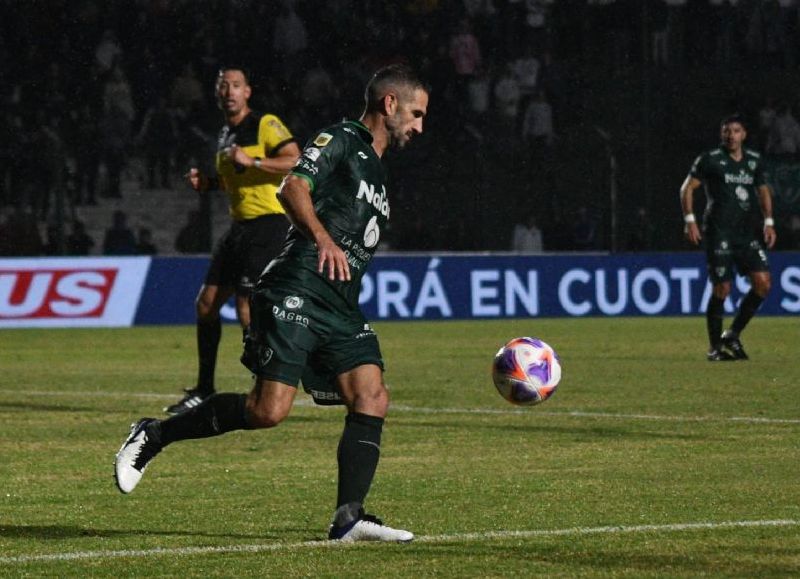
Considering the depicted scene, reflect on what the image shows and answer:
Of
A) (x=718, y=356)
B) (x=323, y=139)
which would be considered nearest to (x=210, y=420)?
(x=323, y=139)

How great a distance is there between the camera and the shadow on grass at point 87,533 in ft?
21.8

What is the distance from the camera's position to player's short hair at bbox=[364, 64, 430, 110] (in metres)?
6.92

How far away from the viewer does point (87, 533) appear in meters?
6.76

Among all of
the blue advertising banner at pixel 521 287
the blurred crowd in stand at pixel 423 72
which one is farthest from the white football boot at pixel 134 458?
the blue advertising banner at pixel 521 287

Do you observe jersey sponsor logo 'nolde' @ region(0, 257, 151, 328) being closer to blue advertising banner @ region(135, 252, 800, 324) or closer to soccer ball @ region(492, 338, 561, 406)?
blue advertising banner @ region(135, 252, 800, 324)

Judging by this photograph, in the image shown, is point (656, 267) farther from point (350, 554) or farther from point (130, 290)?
point (350, 554)

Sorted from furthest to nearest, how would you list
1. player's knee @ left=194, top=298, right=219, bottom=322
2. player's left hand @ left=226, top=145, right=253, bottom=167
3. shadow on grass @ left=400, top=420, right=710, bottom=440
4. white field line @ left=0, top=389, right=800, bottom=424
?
player's knee @ left=194, top=298, right=219, bottom=322, white field line @ left=0, top=389, right=800, bottom=424, player's left hand @ left=226, top=145, right=253, bottom=167, shadow on grass @ left=400, top=420, right=710, bottom=440

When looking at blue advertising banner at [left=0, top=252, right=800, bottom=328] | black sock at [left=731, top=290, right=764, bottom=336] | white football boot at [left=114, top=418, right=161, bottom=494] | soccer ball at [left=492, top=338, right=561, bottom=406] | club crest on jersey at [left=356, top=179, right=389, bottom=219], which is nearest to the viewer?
club crest on jersey at [left=356, top=179, right=389, bottom=219]

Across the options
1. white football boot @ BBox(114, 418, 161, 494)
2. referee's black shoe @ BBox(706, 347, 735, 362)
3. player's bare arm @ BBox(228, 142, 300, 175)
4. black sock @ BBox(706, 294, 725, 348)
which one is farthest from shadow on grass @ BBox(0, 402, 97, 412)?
black sock @ BBox(706, 294, 725, 348)

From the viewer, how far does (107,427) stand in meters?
11.2

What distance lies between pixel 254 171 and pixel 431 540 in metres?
6.03

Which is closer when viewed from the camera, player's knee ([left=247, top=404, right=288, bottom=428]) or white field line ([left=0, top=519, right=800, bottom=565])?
white field line ([left=0, top=519, right=800, bottom=565])

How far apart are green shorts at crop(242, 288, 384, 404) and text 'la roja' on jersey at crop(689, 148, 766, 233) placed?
1148 centimetres

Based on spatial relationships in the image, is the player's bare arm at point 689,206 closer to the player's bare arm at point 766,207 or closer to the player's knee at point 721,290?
the player's knee at point 721,290
